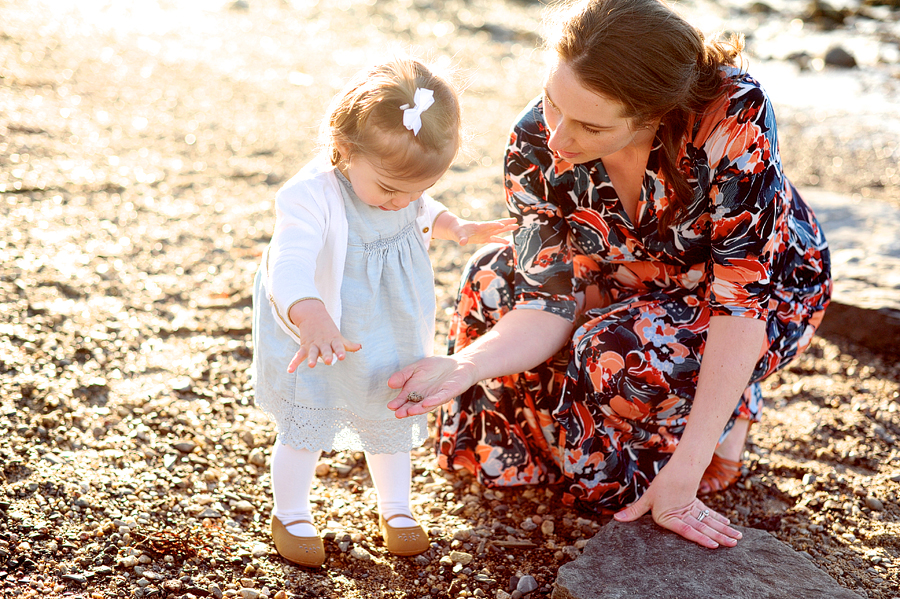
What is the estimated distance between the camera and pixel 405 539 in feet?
6.98

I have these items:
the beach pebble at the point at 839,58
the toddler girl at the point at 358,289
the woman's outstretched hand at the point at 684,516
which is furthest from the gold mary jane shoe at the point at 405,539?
the beach pebble at the point at 839,58

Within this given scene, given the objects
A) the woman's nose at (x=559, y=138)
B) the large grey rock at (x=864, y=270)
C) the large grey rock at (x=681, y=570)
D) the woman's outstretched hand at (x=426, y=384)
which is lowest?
the large grey rock at (x=681, y=570)

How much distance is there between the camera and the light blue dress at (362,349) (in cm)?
196

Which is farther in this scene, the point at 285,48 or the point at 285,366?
the point at 285,48

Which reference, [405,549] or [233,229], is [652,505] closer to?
[405,549]

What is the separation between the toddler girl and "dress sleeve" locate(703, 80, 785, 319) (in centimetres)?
67

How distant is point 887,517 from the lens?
2.32m

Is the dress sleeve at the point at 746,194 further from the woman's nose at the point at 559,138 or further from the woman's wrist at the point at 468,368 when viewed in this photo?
the woman's wrist at the point at 468,368

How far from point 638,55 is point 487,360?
87 centimetres

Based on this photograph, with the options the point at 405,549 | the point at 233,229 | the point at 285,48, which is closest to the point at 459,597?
the point at 405,549

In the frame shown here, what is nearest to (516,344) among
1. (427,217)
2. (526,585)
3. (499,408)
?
(499,408)

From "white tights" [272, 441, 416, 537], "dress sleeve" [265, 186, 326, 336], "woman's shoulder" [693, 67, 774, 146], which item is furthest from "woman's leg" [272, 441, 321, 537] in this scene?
"woman's shoulder" [693, 67, 774, 146]

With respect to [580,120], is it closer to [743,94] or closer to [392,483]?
[743,94]

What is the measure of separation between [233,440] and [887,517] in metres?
2.03
